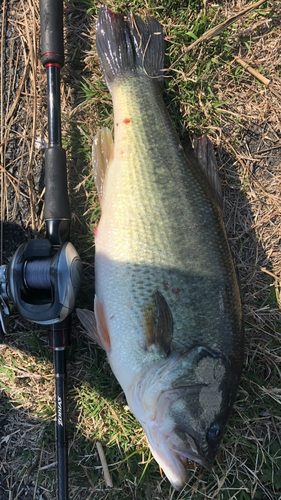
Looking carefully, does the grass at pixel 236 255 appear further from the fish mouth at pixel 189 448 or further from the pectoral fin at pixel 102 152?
the fish mouth at pixel 189 448

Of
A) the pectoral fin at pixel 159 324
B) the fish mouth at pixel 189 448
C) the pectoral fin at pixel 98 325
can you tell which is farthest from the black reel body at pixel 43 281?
the fish mouth at pixel 189 448

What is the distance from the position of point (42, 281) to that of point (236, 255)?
1400 mm

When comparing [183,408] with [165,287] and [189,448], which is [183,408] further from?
[165,287]

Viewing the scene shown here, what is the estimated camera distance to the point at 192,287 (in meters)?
1.80

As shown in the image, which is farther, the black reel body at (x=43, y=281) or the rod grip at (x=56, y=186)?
the rod grip at (x=56, y=186)

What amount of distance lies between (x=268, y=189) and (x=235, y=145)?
0.40 meters

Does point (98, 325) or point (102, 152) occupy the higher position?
point (102, 152)

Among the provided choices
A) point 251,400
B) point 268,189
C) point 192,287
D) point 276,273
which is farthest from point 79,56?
point 251,400

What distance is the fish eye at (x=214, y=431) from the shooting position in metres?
1.68

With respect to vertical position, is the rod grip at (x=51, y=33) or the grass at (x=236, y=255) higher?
the rod grip at (x=51, y=33)

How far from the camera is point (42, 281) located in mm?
1841

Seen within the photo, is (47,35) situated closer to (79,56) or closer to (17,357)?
(79,56)

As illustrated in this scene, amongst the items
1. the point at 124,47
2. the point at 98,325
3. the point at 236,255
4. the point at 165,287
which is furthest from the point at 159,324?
the point at 124,47

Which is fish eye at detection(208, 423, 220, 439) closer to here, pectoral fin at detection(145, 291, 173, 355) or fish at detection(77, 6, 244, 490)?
fish at detection(77, 6, 244, 490)
